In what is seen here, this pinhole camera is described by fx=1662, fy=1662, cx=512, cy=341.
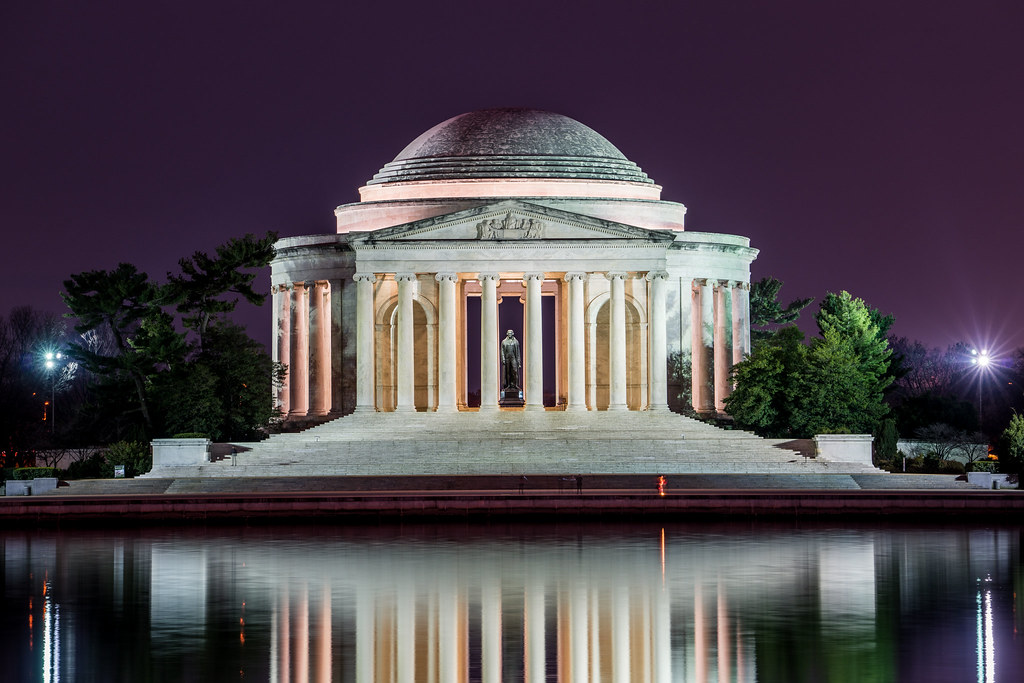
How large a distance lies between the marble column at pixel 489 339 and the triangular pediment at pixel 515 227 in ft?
A: 8.48

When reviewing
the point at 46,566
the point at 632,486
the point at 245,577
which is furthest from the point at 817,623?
the point at 632,486

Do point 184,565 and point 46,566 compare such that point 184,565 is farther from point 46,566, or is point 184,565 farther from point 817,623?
point 817,623

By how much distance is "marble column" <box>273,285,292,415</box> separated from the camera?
103188mm

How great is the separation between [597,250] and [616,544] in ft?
150

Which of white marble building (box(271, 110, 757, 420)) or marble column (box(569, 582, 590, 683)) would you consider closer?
A: marble column (box(569, 582, 590, 683))

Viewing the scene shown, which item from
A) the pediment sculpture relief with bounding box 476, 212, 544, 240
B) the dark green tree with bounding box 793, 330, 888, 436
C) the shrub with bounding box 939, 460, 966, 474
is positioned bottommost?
the shrub with bounding box 939, 460, 966, 474

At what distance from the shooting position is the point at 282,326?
104062mm

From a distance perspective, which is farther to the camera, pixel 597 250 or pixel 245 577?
pixel 597 250

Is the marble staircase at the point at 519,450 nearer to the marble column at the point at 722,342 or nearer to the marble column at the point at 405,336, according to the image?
the marble column at the point at 405,336

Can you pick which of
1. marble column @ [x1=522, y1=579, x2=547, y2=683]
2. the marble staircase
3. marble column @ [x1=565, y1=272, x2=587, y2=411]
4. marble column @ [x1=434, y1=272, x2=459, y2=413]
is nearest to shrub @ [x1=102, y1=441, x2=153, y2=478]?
the marble staircase

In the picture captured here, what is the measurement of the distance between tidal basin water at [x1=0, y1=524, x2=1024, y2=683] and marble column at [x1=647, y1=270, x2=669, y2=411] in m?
40.6

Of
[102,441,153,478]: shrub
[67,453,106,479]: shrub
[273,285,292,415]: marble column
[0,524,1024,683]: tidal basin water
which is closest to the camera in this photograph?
[0,524,1024,683]: tidal basin water

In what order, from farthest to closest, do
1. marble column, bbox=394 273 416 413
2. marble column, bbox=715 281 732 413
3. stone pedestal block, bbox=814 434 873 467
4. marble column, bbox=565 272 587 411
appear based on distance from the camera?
1. marble column, bbox=715 281 732 413
2. marble column, bbox=394 273 416 413
3. marble column, bbox=565 272 587 411
4. stone pedestal block, bbox=814 434 873 467

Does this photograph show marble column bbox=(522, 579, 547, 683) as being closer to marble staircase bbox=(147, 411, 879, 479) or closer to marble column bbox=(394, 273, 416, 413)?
marble staircase bbox=(147, 411, 879, 479)
